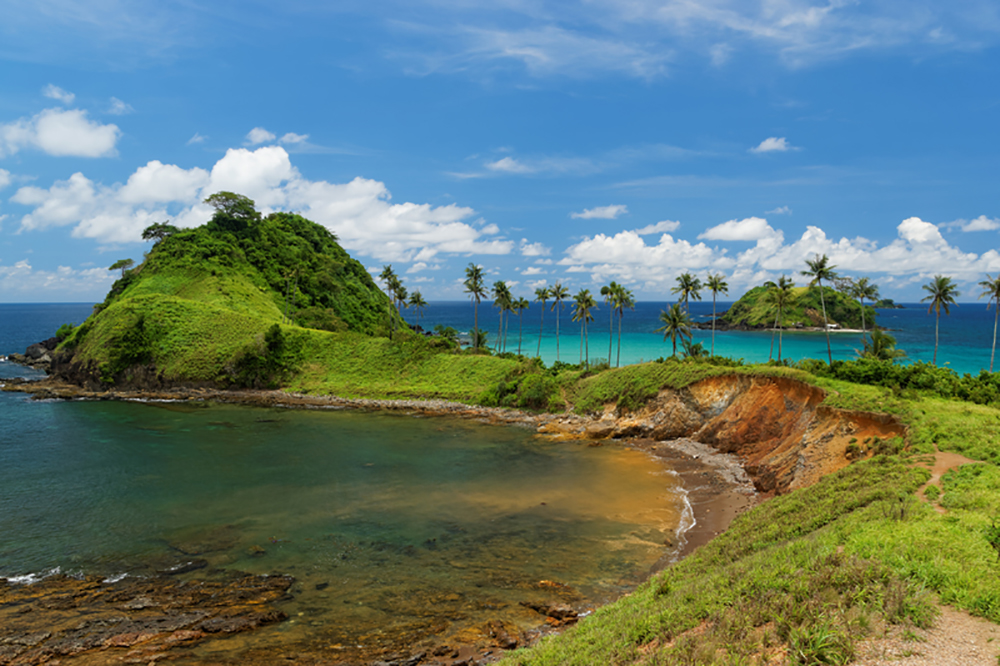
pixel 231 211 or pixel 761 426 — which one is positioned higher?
pixel 231 211

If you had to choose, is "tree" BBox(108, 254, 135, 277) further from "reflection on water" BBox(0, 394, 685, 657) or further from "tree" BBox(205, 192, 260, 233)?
"reflection on water" BBox(0, 394, 685, 657)

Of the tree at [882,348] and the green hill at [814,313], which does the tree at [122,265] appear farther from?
the green hill at [814,313]

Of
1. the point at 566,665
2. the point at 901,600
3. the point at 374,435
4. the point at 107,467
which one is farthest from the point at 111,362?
the point at 901,600

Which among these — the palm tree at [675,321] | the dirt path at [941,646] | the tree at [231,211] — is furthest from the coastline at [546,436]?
the tree at [231,211]

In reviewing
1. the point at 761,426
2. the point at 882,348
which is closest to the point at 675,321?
the point at 882,348

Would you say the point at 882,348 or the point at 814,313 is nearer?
the point at 882,348

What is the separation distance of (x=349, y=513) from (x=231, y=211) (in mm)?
117179

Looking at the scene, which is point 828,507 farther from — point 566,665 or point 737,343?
point 737,343

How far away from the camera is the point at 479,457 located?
146ft

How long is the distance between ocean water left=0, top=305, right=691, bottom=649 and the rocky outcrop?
5977mm

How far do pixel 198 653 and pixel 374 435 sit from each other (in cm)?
3577

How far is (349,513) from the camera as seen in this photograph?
31141mm

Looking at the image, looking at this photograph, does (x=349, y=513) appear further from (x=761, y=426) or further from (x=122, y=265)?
(x=122, y=265)

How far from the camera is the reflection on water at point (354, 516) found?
69.6ft
